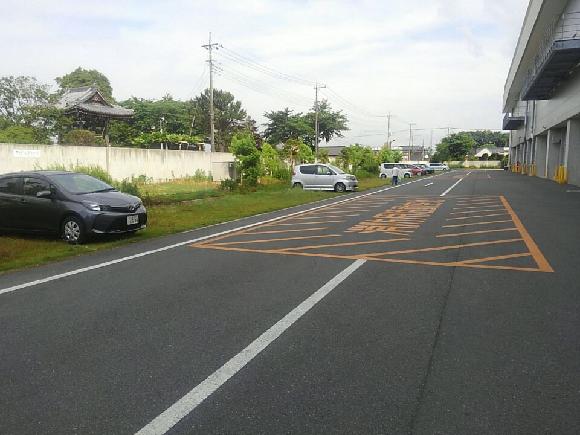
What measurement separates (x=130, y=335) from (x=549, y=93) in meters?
36.1

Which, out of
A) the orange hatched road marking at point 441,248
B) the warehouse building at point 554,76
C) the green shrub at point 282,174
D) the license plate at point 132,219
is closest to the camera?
the orange hatched road marking at point 441,248

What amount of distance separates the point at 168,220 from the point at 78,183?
3501 millimetres

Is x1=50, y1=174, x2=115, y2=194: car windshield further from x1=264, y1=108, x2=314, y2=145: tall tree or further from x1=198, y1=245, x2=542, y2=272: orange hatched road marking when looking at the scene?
x1=264, y1=108, x2=314, y2=145: tall tree

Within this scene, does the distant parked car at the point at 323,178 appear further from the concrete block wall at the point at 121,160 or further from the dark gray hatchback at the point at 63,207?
the dark gray hatchback at the point at 63,207

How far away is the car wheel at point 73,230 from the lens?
900 cm

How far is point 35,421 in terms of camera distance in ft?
9.55

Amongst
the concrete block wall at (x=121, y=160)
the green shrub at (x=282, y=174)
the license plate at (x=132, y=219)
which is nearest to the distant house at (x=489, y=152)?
the concrete block wall at (x=121, y=160)

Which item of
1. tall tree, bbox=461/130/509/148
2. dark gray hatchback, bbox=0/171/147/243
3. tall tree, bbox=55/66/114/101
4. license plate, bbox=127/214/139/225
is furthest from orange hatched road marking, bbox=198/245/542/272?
tall tree, bbox=461/130/509/148

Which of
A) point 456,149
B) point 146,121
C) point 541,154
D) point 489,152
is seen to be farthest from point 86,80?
point 489,152

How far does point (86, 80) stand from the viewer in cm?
5991

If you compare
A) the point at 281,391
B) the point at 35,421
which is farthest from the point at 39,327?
the point at 281,391

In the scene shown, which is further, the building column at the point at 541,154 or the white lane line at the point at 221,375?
the building column at the point at 541,154

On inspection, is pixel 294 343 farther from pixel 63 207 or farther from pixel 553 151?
pixel 553 151

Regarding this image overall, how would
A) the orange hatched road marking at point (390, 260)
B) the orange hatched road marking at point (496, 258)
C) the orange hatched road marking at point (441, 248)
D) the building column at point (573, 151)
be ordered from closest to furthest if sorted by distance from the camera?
the orange hatched road marking at point (390, 260) → the orange hatched road marking at point (496, 258) → the orange hatched road marking at point (441, 248) → the building column at point (573, 151)
